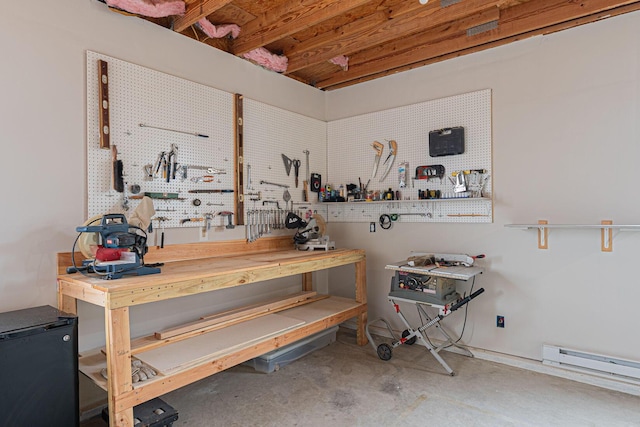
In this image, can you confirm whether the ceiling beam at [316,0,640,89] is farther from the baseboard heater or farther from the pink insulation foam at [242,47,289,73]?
the baseboard heater

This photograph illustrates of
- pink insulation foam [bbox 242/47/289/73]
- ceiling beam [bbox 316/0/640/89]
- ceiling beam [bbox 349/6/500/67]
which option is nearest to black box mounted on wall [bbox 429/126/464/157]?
ceiling beam [bbox 316/0/640/89]

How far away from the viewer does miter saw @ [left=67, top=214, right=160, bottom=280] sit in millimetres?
2074

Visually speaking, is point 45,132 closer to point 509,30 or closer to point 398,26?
point 398,26

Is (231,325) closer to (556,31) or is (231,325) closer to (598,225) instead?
(598,225)

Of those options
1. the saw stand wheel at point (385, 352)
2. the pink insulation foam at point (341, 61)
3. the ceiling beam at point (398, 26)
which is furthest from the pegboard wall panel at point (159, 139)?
the saw stand wheel at point (385, 352)

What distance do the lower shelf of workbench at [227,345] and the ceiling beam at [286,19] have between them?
90.4 inches

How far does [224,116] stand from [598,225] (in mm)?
3021

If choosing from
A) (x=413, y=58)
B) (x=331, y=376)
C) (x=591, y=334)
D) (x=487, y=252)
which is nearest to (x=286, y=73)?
(x=413, y=58)

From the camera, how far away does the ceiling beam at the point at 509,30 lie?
8.71 ft

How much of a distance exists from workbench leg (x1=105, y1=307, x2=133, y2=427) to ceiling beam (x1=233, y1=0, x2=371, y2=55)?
2280 mm

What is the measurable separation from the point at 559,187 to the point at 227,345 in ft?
9.12

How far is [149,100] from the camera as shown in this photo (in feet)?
8.95

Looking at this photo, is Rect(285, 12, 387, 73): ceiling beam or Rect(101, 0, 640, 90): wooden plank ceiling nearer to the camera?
Rect(101, 0, 640, 90): wooden plank ceiling

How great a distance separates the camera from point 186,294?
2172mm
